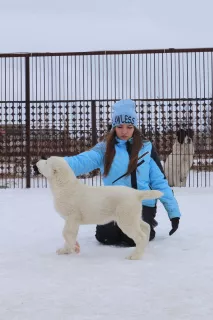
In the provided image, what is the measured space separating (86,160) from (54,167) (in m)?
0.39

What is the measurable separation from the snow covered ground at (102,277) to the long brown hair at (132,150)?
62 cm

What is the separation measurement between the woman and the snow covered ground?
0.18 metres

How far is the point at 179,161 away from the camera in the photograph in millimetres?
9148

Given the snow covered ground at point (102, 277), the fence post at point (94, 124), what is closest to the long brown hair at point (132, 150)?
the snow covered ground at point (102, 277)

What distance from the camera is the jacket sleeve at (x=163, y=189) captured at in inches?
149

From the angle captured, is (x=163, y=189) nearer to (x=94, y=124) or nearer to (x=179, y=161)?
(x=94, y=124)

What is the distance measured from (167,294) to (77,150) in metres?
6.51

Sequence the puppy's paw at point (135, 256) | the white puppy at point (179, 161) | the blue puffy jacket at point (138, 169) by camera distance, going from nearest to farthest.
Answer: the puppy's paw at point (135, 256)
the blue puffy jacket at point (138, 169)
the white puppy at point (179, 161)

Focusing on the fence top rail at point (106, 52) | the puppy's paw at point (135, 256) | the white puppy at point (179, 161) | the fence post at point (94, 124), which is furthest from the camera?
Answer: the white puppy at point (179, 161)

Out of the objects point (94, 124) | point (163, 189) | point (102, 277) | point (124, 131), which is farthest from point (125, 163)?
point (94, 124)

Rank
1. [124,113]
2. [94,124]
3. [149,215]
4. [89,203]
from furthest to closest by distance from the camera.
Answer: [94,124], [149,215], [124,113], [89,203]

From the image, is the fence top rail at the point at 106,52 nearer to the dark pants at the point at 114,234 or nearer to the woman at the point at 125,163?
the woman at the point at 125,163

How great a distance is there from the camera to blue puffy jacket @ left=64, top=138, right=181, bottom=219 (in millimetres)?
3773

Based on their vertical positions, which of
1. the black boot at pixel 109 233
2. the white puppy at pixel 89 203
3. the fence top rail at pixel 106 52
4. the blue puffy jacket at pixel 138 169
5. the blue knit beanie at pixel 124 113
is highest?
the fence top rail at pixel 106 52
